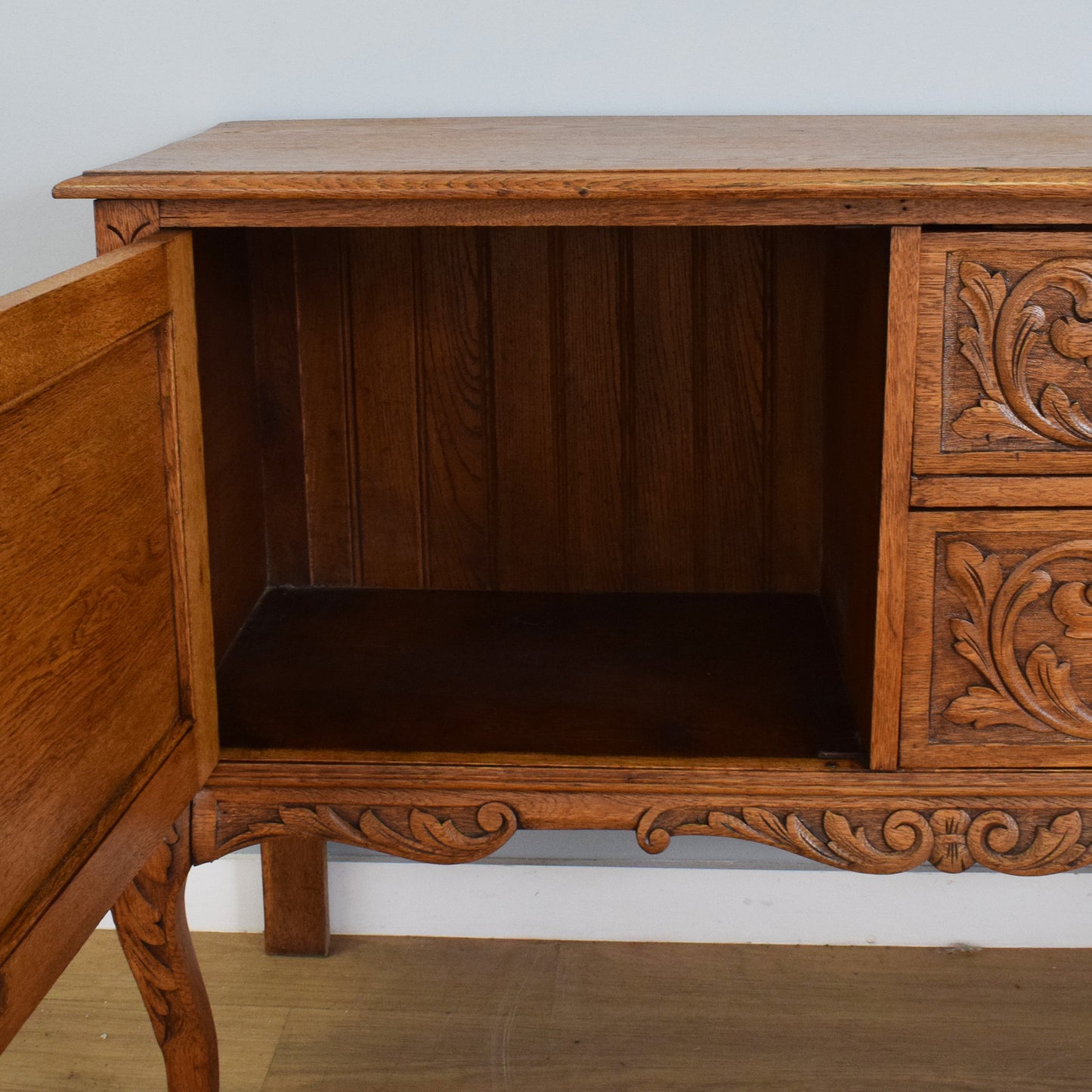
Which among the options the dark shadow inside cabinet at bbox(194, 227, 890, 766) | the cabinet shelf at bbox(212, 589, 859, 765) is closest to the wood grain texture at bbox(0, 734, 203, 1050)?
the cabinet shelf at bbox(212, 589, 859, 765)

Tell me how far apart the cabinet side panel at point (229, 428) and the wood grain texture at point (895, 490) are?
0.61 m

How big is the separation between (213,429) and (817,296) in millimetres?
631

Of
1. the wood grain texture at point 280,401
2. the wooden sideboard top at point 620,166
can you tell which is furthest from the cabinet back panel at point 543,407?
the wooden sideboard top at point 620,166

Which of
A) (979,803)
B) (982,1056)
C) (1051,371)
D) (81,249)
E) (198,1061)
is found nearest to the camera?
(1051,371)

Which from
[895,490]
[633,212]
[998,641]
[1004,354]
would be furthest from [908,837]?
[633,212]

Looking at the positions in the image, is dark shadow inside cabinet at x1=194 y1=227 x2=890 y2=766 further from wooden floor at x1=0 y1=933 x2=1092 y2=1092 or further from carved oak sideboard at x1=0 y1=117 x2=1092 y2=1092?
wooden floor at x1=0 y1=933 x2=1092 y2=1092

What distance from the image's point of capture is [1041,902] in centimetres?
161

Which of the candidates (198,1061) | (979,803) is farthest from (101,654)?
(979,803)

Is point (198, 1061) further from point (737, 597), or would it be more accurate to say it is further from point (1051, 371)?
point (1051, 371)

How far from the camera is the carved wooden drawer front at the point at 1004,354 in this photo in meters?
0.94

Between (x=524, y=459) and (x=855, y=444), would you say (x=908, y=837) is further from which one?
(x=524, y=459)

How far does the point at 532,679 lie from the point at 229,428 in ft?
1.33

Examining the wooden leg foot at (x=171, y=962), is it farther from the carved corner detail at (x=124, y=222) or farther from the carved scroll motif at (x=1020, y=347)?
the carved scroll motif at (x=1020, y=347)

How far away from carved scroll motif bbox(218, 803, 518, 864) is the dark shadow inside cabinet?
15cm
